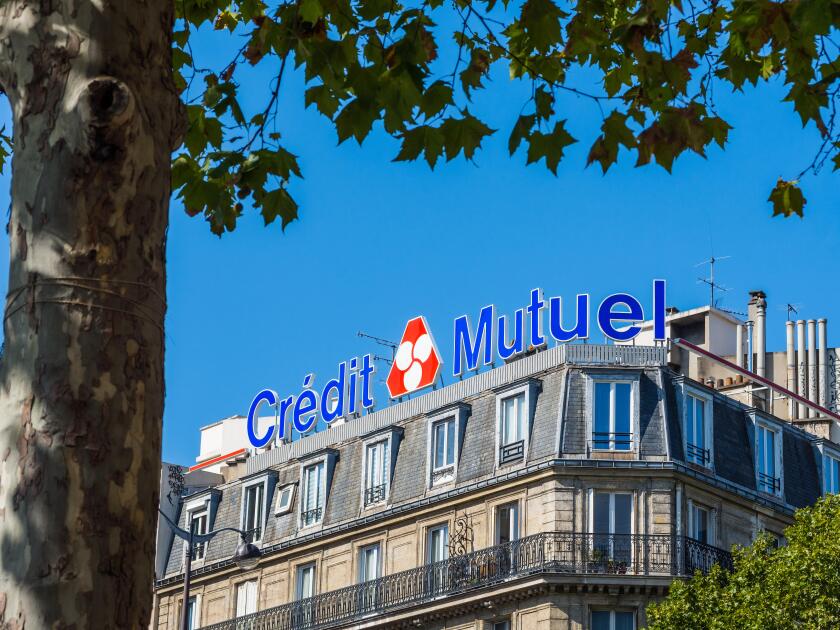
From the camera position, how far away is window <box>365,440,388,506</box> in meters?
48.0

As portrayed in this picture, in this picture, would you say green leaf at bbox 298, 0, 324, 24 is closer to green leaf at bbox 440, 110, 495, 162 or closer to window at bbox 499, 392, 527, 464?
green leaf at bbox 440, 110, 495, 162

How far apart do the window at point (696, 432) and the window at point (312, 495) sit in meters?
11.6

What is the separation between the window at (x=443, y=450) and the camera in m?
46.1

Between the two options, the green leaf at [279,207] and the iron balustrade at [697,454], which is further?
the iron balustrade at [697,454]

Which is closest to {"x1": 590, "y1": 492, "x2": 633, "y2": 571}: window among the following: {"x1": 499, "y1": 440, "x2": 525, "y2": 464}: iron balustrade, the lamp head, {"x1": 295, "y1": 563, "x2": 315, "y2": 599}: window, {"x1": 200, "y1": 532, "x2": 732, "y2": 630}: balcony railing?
{"x1": 200, "y1": 532, "x2": 732, "y2": 630}: balcony railing

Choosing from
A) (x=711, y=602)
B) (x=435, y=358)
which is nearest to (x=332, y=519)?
(x=435, y=358)

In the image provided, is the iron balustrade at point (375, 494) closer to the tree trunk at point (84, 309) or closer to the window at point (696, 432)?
the window at point (696, 432)

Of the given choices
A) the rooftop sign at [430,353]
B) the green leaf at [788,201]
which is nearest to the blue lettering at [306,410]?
the rooftop sign at [430,353]

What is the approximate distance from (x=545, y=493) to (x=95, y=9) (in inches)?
1471

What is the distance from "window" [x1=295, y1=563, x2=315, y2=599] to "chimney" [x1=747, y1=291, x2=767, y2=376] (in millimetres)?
19688

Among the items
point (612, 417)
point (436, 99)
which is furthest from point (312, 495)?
point (436, 99)

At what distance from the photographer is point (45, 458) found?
5883 millimetres

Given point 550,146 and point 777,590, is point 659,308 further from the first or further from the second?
point 550,146

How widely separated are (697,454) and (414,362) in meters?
9.19
